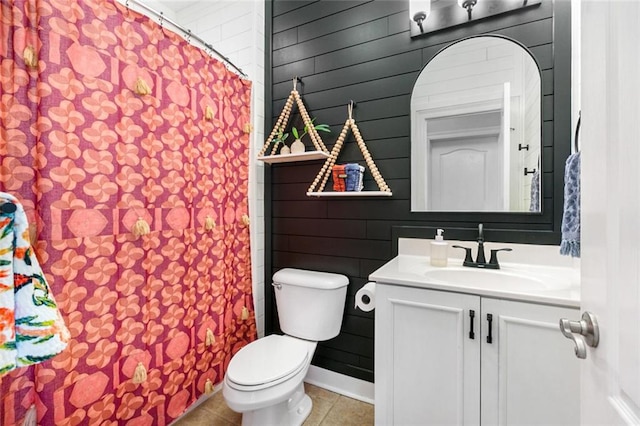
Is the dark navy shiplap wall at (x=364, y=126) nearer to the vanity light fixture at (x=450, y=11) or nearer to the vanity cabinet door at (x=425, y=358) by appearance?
the vanity light fixture at (x=450, y=11)

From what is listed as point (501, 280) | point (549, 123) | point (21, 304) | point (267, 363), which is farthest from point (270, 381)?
point (549, 123)

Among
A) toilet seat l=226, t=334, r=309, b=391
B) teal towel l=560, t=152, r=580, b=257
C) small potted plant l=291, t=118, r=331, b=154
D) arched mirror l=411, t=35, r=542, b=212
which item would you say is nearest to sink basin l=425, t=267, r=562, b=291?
teal towel l=560, t=152, r=580, b=257

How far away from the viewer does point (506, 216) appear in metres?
1.44

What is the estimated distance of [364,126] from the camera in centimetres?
175

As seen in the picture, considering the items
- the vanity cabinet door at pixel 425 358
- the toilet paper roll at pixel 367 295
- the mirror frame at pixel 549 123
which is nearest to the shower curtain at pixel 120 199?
the toilet paper roll at pixel 367 295

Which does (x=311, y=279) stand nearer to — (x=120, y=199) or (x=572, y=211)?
(x=120, y=199)

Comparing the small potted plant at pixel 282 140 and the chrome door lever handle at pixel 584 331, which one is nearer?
the chrome door lever handle at pixel 584 331

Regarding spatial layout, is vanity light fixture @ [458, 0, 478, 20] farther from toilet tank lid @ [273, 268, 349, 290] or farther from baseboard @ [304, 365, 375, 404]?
baseboard @ [304, 365, 375, 404]

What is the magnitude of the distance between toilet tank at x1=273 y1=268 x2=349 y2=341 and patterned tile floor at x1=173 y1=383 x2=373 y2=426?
410 mm

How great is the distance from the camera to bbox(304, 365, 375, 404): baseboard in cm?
177

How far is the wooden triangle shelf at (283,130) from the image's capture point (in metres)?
1.79

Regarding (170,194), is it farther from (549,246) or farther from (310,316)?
(549,246)

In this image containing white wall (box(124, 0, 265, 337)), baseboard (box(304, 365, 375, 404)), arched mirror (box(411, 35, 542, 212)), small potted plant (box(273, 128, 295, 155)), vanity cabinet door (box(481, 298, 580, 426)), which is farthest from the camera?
white wall (box(124, 0, 265, 337))

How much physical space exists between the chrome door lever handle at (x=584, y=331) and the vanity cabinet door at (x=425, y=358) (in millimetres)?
431
